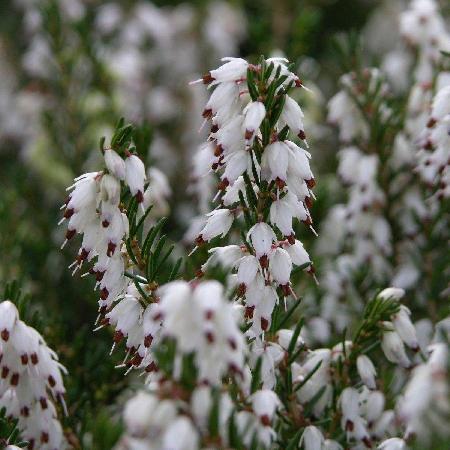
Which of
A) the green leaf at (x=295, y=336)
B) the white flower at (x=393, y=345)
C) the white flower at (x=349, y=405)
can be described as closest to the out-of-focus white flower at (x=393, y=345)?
the white flower at (x=393, y=345)

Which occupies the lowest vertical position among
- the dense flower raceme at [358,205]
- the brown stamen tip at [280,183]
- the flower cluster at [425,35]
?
the brown stamen tip at [280,183]

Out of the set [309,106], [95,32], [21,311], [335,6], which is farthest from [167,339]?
[335,6]

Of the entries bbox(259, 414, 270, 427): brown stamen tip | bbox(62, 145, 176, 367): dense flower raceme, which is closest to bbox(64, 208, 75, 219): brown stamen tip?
bbox(62, 145, 176, 367): dense flower raceme

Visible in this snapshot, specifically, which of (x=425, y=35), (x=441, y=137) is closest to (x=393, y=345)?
→ (x=441, y=137)

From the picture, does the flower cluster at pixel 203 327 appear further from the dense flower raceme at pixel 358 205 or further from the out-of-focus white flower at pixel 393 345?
the dense flower raceme at pixel 358 205

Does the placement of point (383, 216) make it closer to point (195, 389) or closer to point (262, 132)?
point (262, 132)
